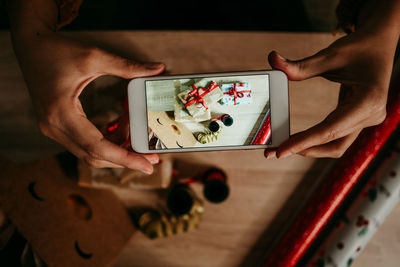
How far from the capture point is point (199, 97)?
0.65 metres

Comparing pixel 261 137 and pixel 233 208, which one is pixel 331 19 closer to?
pixel 261 137

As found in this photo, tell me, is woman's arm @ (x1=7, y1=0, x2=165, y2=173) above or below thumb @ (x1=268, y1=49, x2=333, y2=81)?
below

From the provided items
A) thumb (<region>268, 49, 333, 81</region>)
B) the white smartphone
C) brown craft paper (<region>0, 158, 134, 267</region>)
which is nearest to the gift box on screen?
the white smartphone

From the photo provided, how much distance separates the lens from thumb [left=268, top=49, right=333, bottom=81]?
0.63 meters

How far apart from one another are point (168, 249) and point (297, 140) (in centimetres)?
59

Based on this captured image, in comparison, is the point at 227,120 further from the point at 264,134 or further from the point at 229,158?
the point at 229,158

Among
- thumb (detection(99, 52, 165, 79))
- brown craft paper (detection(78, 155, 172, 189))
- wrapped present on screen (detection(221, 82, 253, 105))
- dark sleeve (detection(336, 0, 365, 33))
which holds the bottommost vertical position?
brown craft paper (detection(78, 155, 172, 189))

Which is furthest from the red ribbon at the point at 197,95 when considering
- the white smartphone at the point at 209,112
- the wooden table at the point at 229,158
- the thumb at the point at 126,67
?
the wooden table at the point at 229,158

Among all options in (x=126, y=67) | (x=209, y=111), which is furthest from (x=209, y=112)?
(x=126, y=67)

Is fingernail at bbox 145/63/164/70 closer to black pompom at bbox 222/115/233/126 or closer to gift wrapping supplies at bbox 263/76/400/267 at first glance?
black pompom at bbox 222/115/233/126

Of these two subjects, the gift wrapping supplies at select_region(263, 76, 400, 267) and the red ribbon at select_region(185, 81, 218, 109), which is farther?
the gift wrapping supplies at select_region(263, 76, 400, 267)

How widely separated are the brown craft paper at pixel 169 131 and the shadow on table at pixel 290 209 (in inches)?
17.9

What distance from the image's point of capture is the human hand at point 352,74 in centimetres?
61

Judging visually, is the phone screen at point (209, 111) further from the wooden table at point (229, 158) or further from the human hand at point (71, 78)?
the wooden table at point (229, 158)
